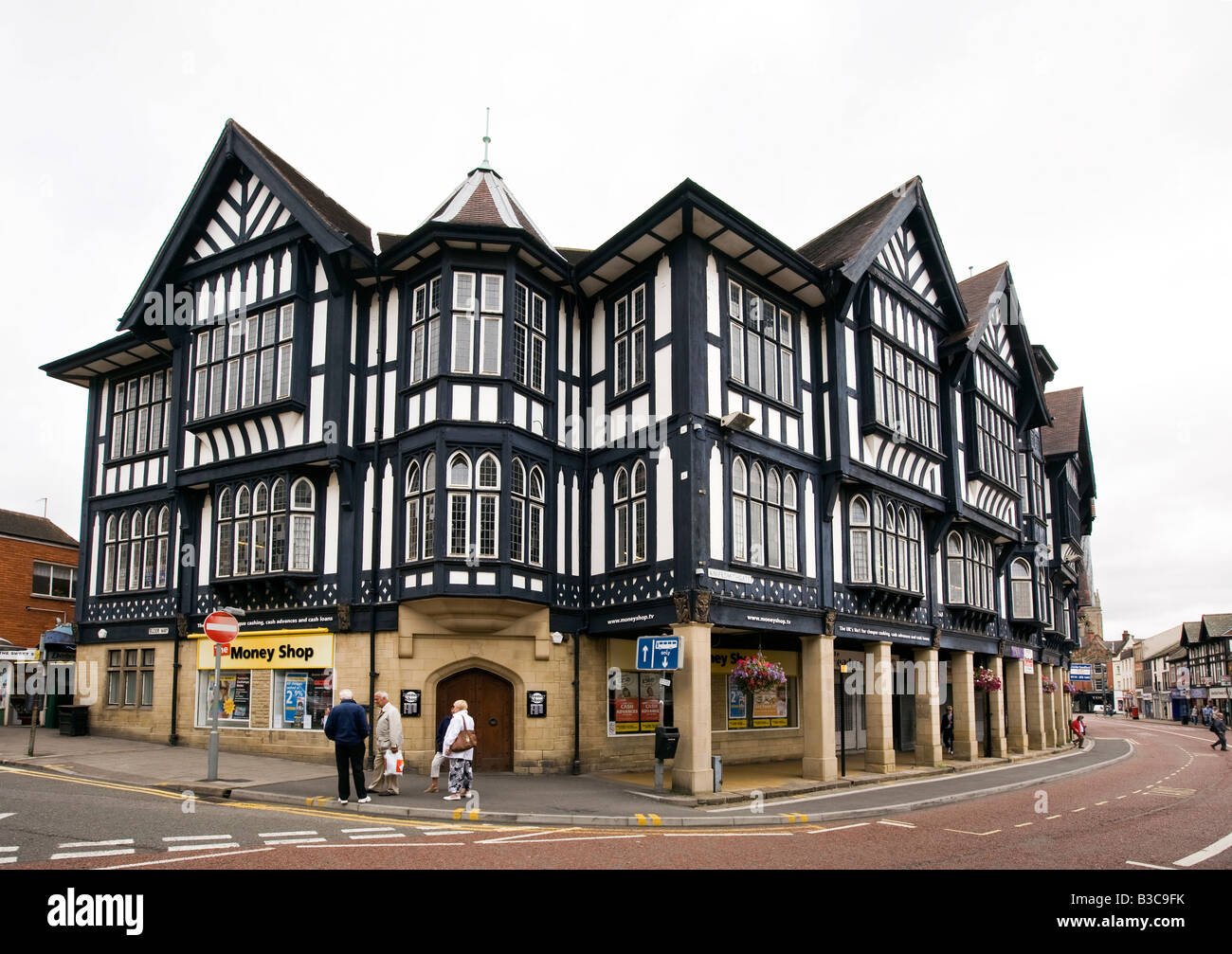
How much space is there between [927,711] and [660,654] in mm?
11507

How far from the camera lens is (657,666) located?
17094mm

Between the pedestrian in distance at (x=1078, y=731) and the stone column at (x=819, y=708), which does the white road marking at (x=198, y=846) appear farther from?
the pedestrian in distance at (x=1078, y=731)

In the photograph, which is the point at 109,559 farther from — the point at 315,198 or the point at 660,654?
the point at 660,654

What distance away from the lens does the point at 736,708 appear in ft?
81.5

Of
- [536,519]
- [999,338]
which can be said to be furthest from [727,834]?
[999,338]

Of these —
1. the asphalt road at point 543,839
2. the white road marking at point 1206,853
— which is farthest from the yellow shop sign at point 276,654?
the white road marking at point 1206,853

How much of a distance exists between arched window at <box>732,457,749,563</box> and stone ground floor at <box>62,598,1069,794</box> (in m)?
1.76

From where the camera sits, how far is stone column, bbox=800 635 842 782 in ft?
67.7

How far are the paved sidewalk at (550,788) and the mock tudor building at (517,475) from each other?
36.8 inches

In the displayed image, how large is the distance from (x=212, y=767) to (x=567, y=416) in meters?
10.1

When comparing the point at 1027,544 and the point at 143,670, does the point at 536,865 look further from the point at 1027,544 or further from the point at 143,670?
the point at 1027,544

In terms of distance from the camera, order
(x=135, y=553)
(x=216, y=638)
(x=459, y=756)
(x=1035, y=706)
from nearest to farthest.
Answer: (x=459, y=756) < (x=216, y=638) < (x=135, y=553) < (x=1035, y=706)

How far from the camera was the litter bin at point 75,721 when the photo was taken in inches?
991
